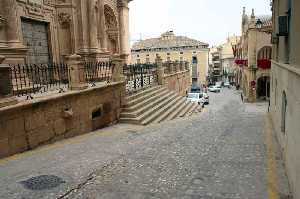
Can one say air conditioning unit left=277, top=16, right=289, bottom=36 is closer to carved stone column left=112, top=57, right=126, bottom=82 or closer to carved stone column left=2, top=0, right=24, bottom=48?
carved stone column left=112, top=57, right=126, bottom=82

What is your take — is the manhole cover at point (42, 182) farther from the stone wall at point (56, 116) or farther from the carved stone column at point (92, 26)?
the carved stone column at point (92, 26)

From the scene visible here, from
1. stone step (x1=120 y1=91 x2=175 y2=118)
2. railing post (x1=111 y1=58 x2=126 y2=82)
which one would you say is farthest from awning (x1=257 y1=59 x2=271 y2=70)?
railing post (x1=111 y1=58 x2=126 y2=82)

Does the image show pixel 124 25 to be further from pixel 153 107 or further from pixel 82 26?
pixel 153 107

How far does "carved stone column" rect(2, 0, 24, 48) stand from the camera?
1085cm

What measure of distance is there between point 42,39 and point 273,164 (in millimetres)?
11963

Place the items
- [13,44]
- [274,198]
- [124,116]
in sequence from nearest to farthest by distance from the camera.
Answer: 1. [274,198]
2. [13,44]
3. [124,116]

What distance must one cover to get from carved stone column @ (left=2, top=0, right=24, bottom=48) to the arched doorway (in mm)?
27543

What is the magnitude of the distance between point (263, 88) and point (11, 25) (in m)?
28.9

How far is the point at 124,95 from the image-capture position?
13547 mm

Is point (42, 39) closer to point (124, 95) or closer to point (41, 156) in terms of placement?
point (124, 95)

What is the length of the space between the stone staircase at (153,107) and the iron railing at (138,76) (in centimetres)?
52

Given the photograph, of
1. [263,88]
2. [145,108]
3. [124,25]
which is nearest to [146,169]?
[145,108]

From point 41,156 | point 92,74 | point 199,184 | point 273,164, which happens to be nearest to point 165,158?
point 199,184

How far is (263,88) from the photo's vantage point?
3322 centimetres
